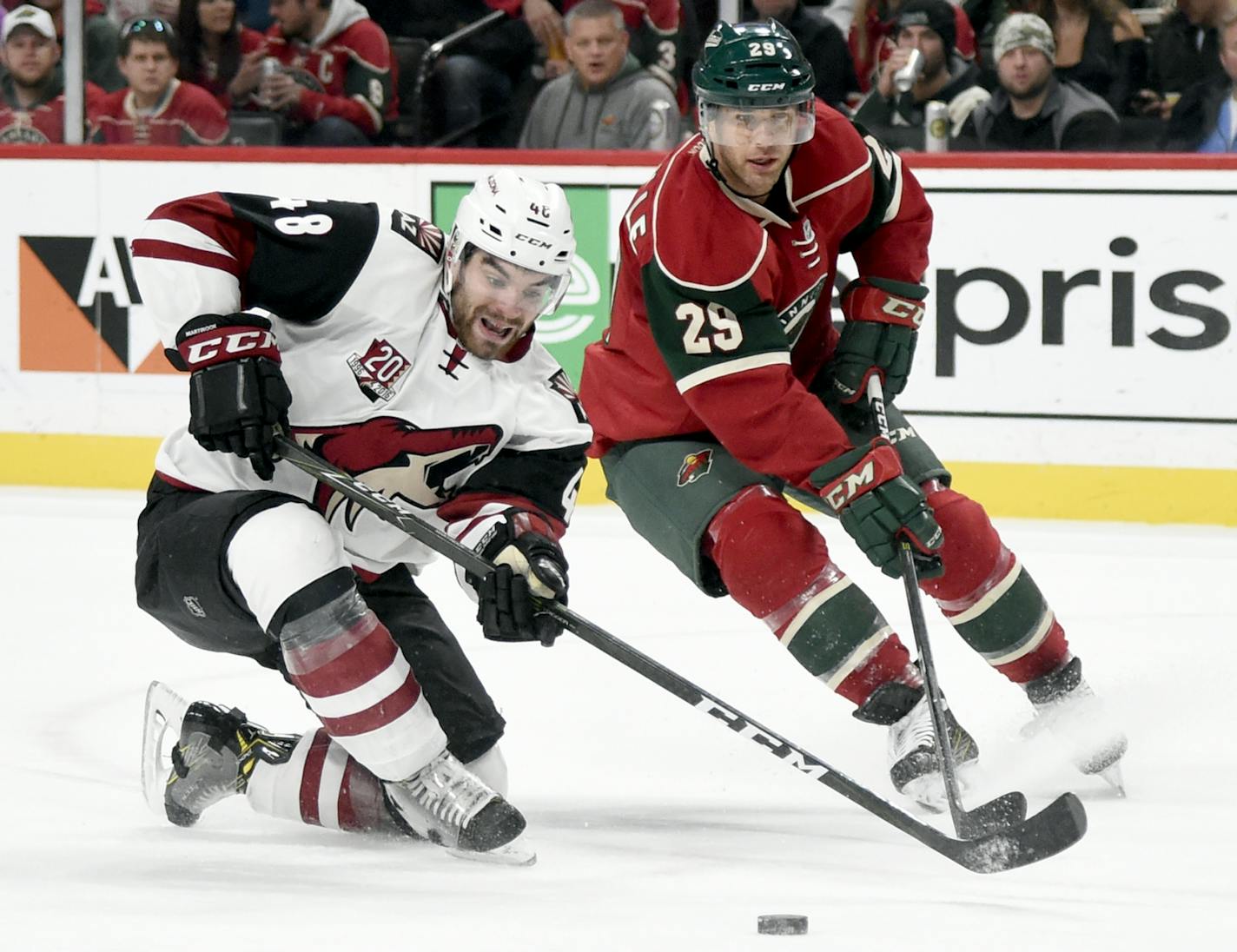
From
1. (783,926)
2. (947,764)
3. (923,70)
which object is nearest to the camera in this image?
(783,926)

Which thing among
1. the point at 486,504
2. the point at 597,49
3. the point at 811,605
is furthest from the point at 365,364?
the point at 597,49

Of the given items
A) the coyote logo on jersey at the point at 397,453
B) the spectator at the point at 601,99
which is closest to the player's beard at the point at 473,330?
the coyote logo on jersey at the point at 397,453

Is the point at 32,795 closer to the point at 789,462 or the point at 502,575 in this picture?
the point at 502,575

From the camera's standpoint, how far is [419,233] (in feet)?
8.86

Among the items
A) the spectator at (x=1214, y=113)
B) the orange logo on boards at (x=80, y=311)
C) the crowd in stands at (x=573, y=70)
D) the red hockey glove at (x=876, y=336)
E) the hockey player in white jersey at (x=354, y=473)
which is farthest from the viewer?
the orange logo on boards at (x=80, y=311)

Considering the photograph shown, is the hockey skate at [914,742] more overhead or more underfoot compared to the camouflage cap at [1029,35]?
more underfoot

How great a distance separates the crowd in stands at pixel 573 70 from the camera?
16.7 feet

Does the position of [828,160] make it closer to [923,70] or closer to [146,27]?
[923,70]

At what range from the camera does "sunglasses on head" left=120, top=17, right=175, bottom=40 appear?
19.1 feet

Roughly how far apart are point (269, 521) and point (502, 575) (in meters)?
0.31

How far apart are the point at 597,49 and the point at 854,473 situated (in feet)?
10.0

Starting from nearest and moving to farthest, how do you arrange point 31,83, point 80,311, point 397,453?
point 397,453, point 80,311, point 31,83

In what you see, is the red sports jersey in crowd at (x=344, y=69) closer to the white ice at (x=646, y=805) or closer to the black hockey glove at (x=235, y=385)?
the white ice at (x=646, y=805)

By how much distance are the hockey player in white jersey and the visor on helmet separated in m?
0.28
